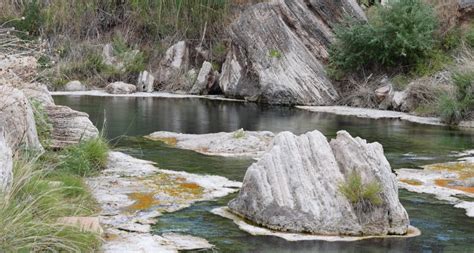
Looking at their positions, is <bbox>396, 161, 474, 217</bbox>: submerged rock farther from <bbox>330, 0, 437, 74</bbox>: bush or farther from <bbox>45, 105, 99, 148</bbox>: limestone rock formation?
<bbox>330, 0, 437, 74</bbox>: bush

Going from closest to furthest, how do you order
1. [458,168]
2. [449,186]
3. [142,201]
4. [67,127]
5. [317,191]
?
[317,191] → [142,201] → [449,186] → [67,127] → [458,168]

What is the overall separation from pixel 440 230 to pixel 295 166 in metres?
1.82

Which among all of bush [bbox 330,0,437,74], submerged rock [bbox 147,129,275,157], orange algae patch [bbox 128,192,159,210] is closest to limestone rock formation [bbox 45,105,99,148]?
orange algae patch [bbox 128,192,159,210]

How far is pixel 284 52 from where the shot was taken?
90.4 feet

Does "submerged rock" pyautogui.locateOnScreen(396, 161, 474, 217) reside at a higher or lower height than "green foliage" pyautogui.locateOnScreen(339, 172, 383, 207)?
lower

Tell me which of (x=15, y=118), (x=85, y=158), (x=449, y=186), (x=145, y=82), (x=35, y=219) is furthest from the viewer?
(x=145, y=82)

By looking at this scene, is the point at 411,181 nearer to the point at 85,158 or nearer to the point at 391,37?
the point at 85,158

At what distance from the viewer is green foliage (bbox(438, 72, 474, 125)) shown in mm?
21344

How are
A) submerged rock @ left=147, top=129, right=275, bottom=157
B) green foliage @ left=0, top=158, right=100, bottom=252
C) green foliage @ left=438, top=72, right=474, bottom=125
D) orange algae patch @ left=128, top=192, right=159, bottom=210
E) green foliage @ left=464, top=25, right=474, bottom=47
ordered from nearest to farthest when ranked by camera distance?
green foliage @ left=0, top=158, right=100, bottom=252, orange algae patch @ left=128, top=192, right=159, bottom=210, submerged rock @ left=147, top=129, right=275, bottom=157, green foliage @ left=438, top=72, right=474, bottom=125, green foliage @ left=464, top=25, right=474, bottom=47

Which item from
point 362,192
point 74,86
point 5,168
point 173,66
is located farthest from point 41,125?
point 173,66

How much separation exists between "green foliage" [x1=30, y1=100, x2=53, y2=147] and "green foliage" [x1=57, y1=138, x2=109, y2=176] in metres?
0.45

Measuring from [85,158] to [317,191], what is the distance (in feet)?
12.5

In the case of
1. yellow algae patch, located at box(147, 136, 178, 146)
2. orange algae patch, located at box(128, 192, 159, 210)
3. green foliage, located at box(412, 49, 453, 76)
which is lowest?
orange algae patch, located at box(128, 192, 159, 210)

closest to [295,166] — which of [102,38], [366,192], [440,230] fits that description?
[366,192]
